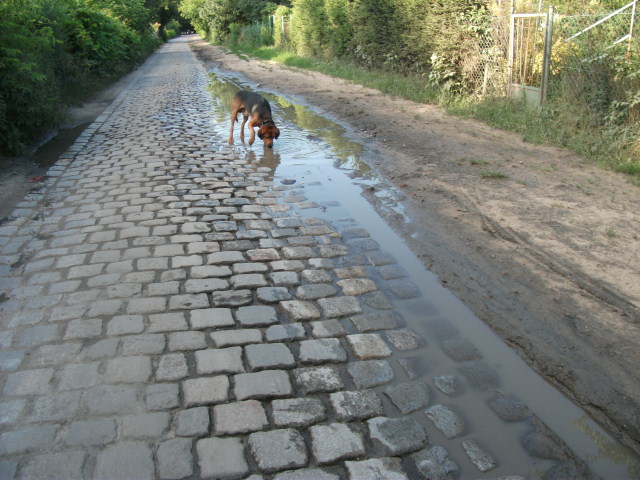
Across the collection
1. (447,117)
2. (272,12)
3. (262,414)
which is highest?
(272,12)

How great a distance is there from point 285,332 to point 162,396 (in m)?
1.00

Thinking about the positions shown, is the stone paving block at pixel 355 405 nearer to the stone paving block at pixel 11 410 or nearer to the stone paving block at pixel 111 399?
the stone paving block at pixel 111 399

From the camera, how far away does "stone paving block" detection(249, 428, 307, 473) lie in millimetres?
2523

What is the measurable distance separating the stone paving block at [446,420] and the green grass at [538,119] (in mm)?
5304

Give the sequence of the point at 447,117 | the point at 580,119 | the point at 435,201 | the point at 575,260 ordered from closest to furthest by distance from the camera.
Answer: the point at 575,260, the point at 435,201, the point at 580,119, the point at 447,117

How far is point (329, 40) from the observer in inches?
960

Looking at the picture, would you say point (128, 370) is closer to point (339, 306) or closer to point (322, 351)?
point (322, 351)

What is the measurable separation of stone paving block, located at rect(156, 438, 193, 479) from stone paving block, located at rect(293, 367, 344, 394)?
0.77 metres

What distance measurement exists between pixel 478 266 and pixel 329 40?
72.1 ft

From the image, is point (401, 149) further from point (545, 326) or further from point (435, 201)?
point (545, 326)

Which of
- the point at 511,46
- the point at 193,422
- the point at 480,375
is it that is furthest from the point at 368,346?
the point at 511,46

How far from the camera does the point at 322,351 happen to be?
3455 mm

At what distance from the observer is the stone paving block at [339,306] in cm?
395

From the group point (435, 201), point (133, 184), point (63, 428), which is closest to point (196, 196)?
point (133, 184)
